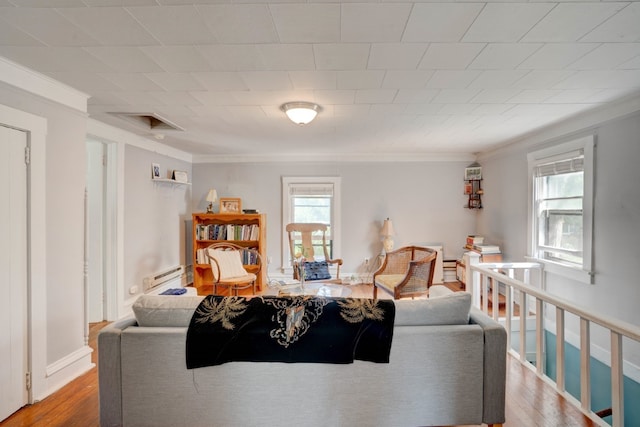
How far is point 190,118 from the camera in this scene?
10.1ft

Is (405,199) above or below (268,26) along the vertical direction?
below

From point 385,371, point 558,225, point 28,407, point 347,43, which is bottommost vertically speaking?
point 28,407

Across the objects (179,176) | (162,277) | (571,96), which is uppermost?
(571,96)

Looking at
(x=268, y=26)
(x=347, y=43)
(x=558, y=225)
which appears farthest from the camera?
(x=558, y=225)

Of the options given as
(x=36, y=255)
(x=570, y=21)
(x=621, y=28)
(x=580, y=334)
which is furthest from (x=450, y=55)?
(x=36, y=255)

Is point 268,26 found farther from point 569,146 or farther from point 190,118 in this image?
point 569,146

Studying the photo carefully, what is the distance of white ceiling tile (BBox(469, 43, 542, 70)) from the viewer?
1717 mm

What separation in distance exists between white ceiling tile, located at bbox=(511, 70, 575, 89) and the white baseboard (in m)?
3.98

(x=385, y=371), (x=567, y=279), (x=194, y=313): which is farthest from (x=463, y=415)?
(x=567, y=279)

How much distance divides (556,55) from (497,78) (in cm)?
37

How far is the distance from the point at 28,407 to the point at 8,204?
1.35 meters

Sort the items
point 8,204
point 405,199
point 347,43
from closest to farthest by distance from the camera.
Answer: point 347,43, point 8,204, point 405,199

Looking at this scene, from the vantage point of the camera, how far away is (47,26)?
5.00 feet

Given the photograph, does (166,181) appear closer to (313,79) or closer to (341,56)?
(313,79)
